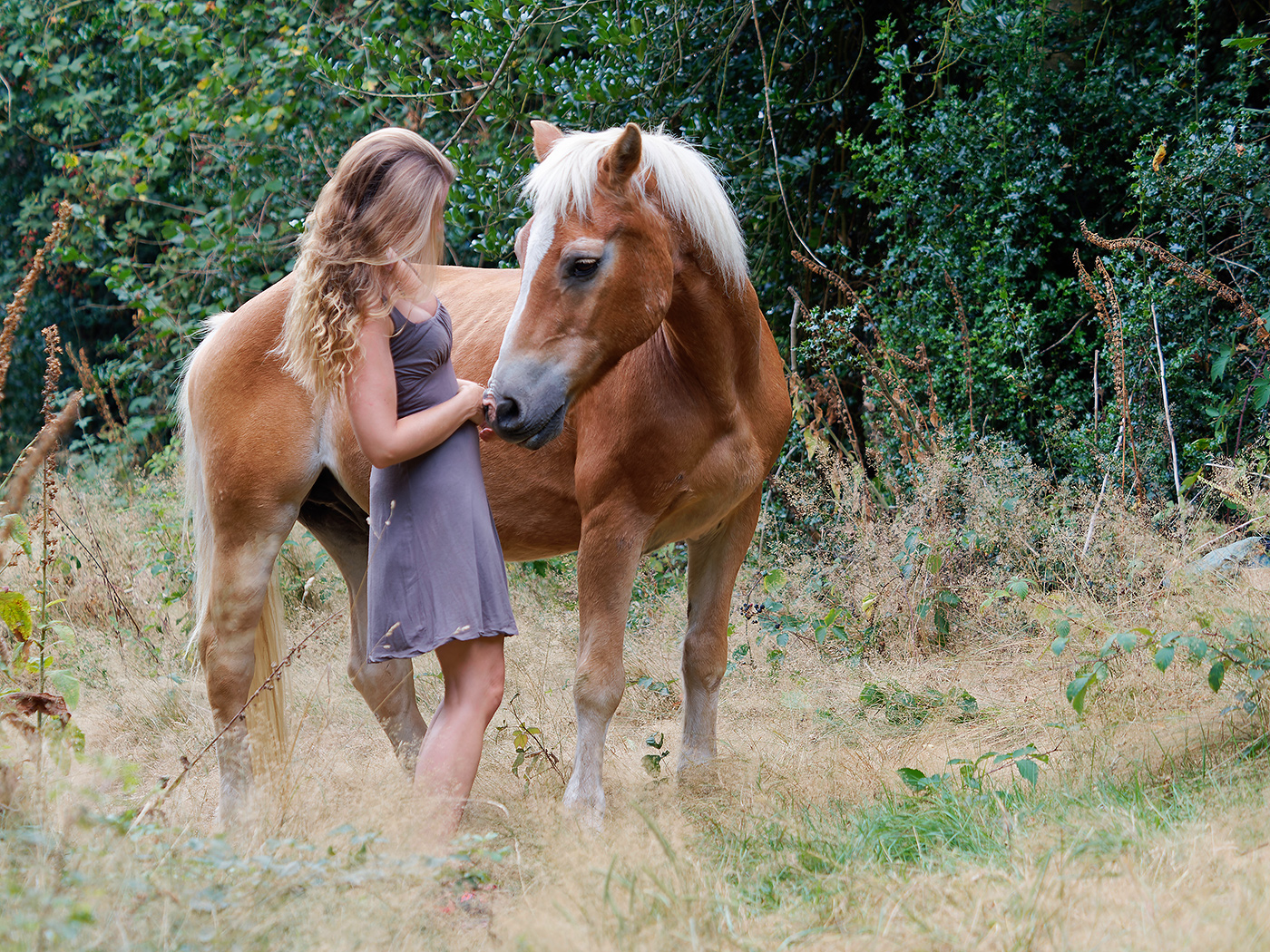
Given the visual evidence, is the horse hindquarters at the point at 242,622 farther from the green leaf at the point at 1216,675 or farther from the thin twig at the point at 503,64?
the thin twig at the point at 503,64

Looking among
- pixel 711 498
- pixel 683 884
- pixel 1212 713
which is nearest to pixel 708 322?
pixel 711 498

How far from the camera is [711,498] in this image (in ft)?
9.80

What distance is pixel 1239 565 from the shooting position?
3.37 metres

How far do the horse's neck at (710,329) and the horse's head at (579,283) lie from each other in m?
0.18

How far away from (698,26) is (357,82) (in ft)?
7.12

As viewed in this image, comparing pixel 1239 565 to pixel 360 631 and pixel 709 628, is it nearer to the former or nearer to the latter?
pixel 709 628

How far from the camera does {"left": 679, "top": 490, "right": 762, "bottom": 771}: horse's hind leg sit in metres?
3.22

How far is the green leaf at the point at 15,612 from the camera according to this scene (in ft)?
8.50

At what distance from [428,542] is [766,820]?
1.12m

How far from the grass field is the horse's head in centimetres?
95

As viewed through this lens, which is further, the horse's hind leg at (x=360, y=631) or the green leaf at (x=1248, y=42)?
the green leaf at (x=1248, y=42)

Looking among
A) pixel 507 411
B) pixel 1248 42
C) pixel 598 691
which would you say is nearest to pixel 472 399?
pixel 507 411

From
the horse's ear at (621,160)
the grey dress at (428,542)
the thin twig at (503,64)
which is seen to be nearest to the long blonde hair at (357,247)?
the grey dress at (428,542)

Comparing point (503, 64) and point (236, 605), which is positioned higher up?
point (503, 64)
